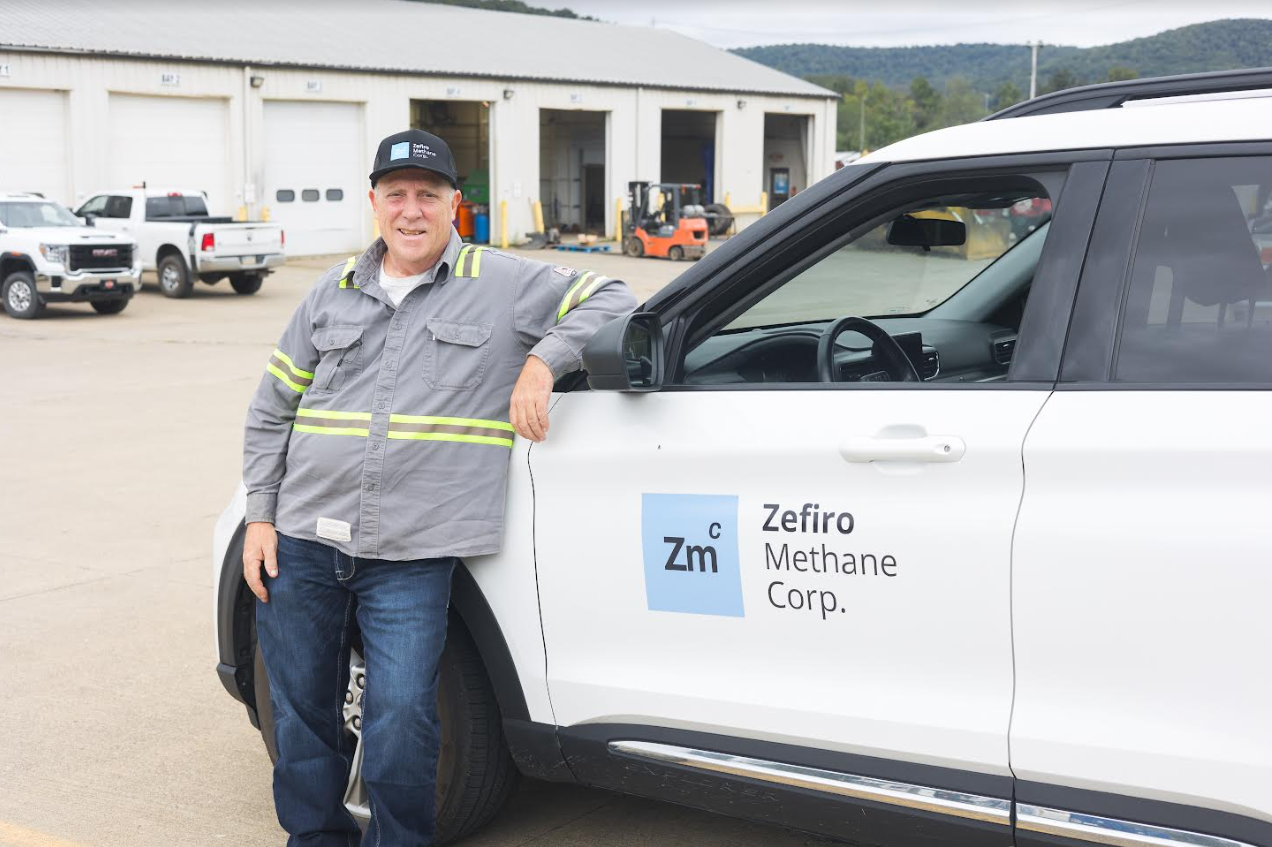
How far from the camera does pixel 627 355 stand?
10.0ft

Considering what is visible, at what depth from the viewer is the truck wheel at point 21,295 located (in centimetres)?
2041

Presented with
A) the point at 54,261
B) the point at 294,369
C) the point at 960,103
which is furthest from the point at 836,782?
the point at 960,103

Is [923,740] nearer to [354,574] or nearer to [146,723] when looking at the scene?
[354,574]

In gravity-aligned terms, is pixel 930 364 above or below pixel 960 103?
below

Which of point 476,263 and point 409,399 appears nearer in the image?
point 409,399

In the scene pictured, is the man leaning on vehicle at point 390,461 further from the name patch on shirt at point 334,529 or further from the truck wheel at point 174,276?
the truck wheel at point 174,276

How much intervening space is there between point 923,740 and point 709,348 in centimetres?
110

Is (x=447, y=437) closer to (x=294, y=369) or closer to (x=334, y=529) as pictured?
(x=334, y=529)

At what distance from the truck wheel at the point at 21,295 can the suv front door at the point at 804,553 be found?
19.3 m

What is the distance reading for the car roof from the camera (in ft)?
8.66

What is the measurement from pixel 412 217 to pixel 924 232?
1502 mm

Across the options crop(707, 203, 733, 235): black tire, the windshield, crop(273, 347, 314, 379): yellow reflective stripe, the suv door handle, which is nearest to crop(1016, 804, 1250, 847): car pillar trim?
the suv door handle

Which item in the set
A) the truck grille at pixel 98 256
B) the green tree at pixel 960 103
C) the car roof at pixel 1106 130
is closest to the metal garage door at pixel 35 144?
the truck grille at pixel 98 256

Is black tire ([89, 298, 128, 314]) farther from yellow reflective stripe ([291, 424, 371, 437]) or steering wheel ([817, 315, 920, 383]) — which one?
steering wheel ([817, 315, 920, 383])
